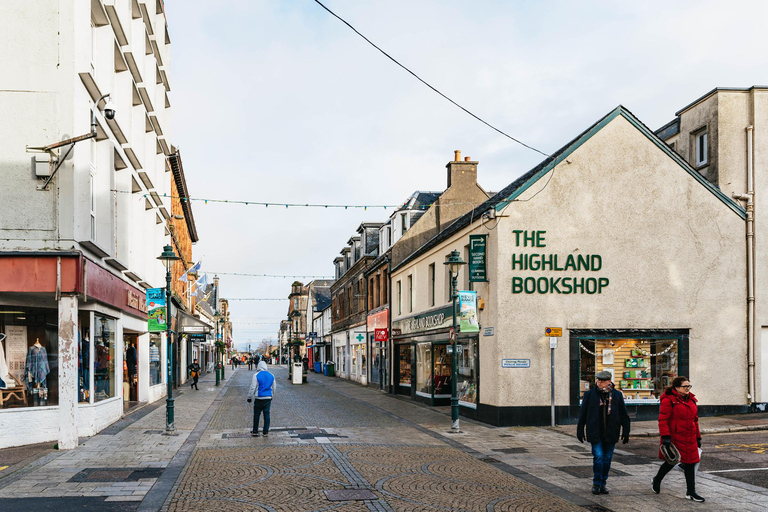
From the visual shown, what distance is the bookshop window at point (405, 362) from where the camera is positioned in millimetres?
29734

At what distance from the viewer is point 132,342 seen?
79.5ft

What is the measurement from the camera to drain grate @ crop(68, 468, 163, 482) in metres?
10.7

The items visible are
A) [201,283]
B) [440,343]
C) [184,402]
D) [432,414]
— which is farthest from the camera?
[201,283]

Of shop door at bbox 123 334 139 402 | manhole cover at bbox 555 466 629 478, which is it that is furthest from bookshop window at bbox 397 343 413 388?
manhole cover at bbox 555 466 629 478

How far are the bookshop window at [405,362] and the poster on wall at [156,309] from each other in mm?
11078

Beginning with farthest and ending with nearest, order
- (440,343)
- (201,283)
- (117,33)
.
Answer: (201,283), (440,343), (117,33)

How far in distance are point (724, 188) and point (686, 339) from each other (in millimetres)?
4788

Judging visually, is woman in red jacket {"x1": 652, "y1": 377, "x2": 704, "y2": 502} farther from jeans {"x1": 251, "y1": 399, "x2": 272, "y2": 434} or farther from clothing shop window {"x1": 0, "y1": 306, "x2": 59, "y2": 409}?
clothing shop window {"x1": 0, "y1": 306, "x2": 59, "y2": 409}

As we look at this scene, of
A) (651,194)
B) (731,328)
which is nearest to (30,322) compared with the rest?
(651,194)

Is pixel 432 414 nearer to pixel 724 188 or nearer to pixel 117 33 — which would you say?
pixel 724 188

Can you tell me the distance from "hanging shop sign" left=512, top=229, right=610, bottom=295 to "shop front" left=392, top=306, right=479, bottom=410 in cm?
265

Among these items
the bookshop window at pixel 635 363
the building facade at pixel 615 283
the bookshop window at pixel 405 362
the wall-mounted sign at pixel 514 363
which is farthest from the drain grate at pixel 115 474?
the bookshop window at pixel 405 362

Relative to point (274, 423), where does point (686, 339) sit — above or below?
above

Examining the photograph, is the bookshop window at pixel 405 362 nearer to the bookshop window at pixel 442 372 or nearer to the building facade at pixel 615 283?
the bookshop window at pixel 442 372
